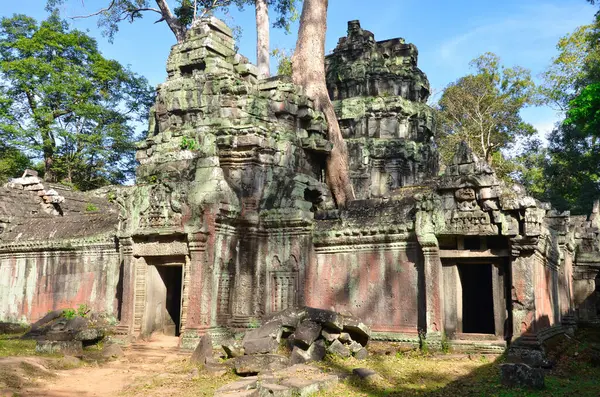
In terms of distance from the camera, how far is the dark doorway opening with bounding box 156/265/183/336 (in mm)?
13336

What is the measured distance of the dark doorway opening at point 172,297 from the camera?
43.8 feet

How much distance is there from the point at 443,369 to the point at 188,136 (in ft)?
25.7

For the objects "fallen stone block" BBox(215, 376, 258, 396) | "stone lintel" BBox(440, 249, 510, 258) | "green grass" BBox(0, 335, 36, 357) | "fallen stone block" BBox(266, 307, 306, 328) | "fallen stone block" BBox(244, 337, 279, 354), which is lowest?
"green grass" BBox(0, 335, 36, 357)

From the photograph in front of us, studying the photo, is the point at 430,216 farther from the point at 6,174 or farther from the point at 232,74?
the point at 6,174

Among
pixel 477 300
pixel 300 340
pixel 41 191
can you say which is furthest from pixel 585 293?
pixel 41 191

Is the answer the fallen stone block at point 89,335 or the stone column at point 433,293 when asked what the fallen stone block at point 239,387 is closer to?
the stone column at point 433,293

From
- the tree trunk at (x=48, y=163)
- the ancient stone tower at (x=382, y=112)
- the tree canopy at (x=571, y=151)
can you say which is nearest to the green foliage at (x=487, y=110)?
the tree canopy at (x=571, y=151)

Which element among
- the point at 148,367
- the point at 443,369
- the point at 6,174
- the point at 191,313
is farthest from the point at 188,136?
the point at 6,174

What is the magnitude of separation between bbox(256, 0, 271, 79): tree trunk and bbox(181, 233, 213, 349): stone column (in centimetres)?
1188

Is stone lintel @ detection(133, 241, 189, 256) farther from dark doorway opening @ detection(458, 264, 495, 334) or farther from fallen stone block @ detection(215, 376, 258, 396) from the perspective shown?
dark doorway opening @ detection(458, 264, 495, 334)

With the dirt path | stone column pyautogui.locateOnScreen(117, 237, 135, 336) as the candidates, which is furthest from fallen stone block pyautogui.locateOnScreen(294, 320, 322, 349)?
stone column pyautogui.locateOnScreen(117, 237, 135, 336)

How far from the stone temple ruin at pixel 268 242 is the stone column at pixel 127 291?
36mm

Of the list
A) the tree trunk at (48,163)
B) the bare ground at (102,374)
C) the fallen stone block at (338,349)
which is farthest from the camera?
the tree trunk at (48,163)

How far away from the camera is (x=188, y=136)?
Result: 13.8 metres
